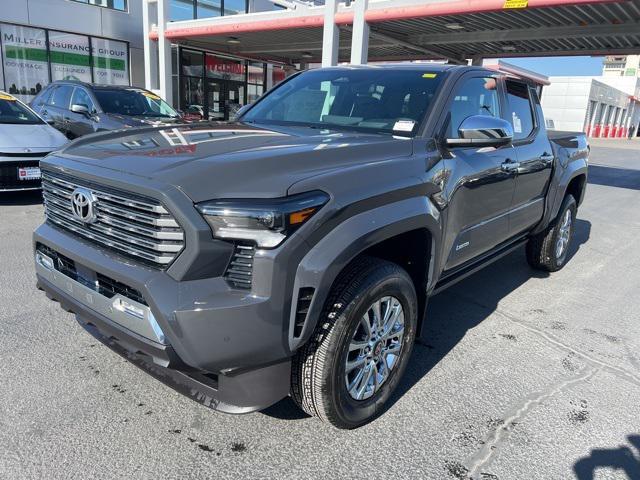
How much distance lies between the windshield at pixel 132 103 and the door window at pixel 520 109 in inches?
282

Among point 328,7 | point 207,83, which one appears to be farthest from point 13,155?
point 207,83

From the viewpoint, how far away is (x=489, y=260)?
4.03 m

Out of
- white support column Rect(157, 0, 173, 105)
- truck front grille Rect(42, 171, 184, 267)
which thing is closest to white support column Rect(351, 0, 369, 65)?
white support column Rect(157, 0, 173, 105)

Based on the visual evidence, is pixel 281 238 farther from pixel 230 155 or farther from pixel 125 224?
pixel 125 224

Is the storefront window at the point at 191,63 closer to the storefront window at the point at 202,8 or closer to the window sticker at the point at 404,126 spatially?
the storefront window at the point at 202,8

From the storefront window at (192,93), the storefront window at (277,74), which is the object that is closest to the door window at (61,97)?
the storefront window at (192,93)

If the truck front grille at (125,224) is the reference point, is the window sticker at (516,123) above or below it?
above

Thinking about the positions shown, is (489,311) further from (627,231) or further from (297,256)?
(627,231)

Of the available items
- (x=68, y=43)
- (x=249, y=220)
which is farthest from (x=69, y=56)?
(x=249, y=220)

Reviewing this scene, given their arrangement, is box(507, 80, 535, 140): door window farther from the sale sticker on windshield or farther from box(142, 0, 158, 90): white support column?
box(142, 0, 158, 90): white support column

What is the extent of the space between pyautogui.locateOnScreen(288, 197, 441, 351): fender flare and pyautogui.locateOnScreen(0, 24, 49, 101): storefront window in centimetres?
1909

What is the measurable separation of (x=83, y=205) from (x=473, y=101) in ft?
8.64

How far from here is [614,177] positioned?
16.1 m

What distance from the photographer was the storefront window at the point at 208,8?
21922 millimetres
